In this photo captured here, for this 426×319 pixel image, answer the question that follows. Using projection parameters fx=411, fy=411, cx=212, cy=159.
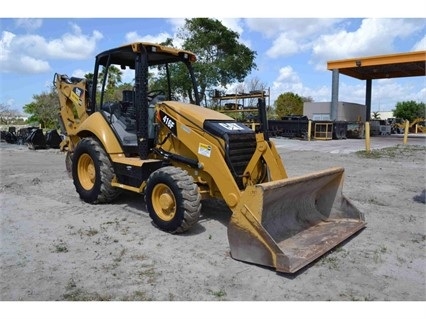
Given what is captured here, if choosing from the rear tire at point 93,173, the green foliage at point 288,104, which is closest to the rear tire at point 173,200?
the rear tire at point 93,173

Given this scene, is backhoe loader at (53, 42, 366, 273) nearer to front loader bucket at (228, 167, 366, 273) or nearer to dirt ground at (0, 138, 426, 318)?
front loader bucket at (228, 167, 366, 273)

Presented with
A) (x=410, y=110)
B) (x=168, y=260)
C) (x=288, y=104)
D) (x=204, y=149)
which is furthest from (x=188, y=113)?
(x=410, y=110)

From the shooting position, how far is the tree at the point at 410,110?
63969mm

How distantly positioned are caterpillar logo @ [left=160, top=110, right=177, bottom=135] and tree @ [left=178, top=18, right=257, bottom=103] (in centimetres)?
2216

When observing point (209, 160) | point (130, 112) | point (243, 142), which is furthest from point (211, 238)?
point (130, 112)

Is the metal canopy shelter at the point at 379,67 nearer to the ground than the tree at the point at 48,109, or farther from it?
farther from it

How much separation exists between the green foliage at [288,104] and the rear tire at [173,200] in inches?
1692

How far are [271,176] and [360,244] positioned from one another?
1.42 meters

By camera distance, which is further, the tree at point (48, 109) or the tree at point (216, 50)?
the tree at point (48, 109)

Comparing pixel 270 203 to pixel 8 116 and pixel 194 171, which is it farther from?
pixel 8 116

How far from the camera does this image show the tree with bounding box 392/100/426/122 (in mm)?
63969

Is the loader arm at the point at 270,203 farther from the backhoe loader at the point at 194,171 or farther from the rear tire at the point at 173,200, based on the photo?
the rear tire at the point at 173,200

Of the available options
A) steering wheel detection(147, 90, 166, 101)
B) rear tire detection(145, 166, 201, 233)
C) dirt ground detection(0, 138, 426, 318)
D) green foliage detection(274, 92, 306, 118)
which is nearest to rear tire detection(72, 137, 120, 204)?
dirt ground detection(0, 138, 426, 318)

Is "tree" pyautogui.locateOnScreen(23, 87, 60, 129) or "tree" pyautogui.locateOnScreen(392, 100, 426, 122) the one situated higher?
"tree" pyautogui.locateOnScreen(392, 100, 426, 122)
